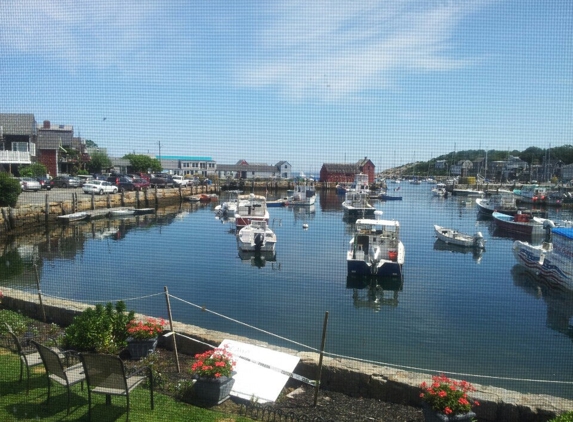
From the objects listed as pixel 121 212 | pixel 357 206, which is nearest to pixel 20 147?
pixel 121 212

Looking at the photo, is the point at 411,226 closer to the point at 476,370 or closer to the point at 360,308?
the point at 360,308

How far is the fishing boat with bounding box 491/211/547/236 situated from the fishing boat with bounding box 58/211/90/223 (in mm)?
12480

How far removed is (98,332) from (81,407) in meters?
0.59

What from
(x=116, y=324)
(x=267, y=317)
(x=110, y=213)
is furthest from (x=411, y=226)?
(x=116, y=324)

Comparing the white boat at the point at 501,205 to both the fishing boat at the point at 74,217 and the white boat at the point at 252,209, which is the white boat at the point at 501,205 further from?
the fishing boat at the point at 74,217

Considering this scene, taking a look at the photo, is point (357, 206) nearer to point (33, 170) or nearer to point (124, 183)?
point (124, 183)

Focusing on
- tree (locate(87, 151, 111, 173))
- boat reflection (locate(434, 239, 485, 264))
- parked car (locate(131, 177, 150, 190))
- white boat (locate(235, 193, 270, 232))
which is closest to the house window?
tree (locate(87, 151, 111, 173))

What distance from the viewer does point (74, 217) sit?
13.2 metres

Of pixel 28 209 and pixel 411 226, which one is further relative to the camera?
pixel 411 226

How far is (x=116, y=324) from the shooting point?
2.50 meters

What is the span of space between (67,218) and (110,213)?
1.67 meters

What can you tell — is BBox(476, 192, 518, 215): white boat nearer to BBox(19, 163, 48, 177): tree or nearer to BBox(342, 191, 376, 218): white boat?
BBox(342, 191, 376, 218): white boat

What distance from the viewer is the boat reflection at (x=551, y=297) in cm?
586

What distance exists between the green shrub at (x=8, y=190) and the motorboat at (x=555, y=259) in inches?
445
